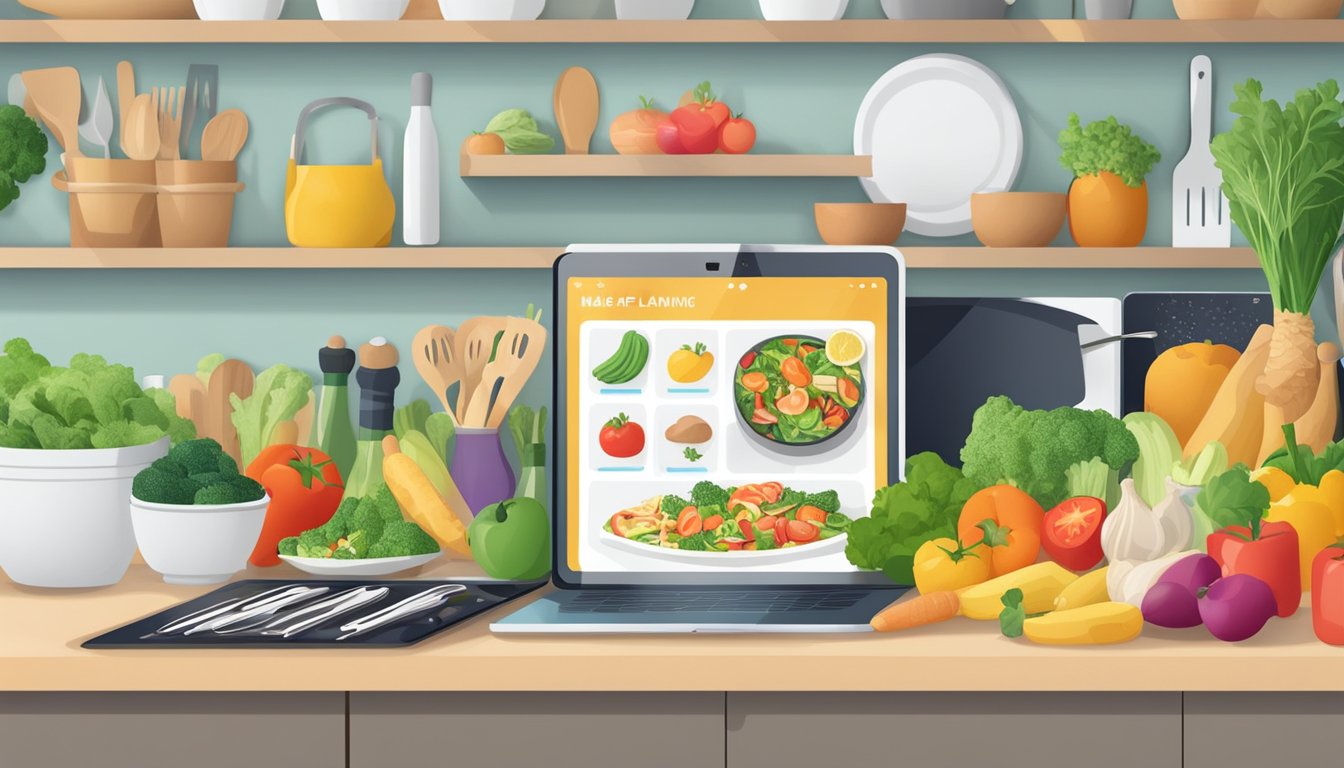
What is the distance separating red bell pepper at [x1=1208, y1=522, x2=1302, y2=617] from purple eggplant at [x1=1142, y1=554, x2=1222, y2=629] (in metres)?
0.04

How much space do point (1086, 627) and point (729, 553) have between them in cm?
45

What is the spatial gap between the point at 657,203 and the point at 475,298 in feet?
1.16

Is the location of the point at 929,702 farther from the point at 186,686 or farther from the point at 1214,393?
the point at 1214,393

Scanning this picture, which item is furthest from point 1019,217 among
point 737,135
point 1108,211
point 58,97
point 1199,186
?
point 58,97

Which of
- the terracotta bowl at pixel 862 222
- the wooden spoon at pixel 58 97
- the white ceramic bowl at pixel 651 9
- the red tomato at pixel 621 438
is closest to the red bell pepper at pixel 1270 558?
the red tomato at pixel 621 438

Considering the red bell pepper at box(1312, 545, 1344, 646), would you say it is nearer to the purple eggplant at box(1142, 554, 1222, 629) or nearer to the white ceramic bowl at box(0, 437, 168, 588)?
the purple eggplant at box(1142, 554, 1222, 629)

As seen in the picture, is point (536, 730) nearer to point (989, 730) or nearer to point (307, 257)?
point (989, 730)

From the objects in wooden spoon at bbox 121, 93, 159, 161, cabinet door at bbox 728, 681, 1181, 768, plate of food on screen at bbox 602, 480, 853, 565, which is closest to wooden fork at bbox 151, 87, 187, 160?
wooden spoon at bbox 121, 93, 159, 161

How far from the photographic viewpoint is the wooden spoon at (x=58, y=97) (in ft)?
7.42

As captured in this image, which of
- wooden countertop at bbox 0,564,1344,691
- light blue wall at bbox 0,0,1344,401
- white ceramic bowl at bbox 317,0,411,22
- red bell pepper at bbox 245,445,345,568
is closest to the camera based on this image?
wooden countertop at bbox 0,564,1344,691

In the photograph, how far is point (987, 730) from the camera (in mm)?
1367

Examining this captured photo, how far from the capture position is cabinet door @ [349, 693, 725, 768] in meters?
1.37

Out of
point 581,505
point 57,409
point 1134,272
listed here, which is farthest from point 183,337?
point 1134,272

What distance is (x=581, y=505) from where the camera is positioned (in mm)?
1708
